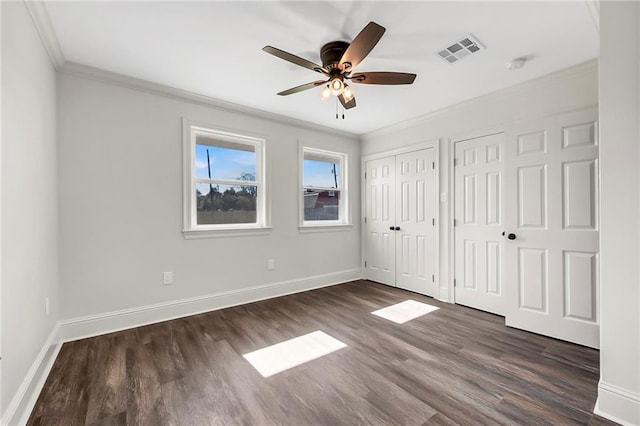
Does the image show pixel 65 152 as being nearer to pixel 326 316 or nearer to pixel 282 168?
pixel 282 168

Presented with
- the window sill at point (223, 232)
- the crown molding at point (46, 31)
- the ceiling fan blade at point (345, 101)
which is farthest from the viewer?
the window sill at point (223, 232)

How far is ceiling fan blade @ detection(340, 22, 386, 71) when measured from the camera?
1.64 metres

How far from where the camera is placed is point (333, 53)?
2172 millimetres

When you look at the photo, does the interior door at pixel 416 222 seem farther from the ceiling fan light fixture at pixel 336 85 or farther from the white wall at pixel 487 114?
the ceiling fan light fixture at pixel 336 85

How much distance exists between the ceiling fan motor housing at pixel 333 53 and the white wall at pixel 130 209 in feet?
5.77

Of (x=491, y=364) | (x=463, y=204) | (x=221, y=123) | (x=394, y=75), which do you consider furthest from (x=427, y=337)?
(x=221, y=123)

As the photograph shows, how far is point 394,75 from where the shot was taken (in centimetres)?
214

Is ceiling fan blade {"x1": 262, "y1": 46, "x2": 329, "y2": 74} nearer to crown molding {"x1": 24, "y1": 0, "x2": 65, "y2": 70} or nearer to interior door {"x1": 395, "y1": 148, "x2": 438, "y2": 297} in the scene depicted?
crown molding {"x1": 24, "y1": 0, "x2": 65, "y2": 70}

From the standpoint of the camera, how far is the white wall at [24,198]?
1489mm

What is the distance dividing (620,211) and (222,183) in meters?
3.58

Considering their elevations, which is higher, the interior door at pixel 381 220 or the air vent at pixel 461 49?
the air vent at pixel 461 49

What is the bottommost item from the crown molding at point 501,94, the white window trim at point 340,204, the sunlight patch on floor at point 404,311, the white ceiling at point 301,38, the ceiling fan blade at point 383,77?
the sunlight patch on floor at point 404,311

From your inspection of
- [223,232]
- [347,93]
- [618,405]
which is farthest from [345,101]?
[618,405]

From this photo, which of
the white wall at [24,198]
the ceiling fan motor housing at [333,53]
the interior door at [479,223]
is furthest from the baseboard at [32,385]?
the interior door at [479,223]
